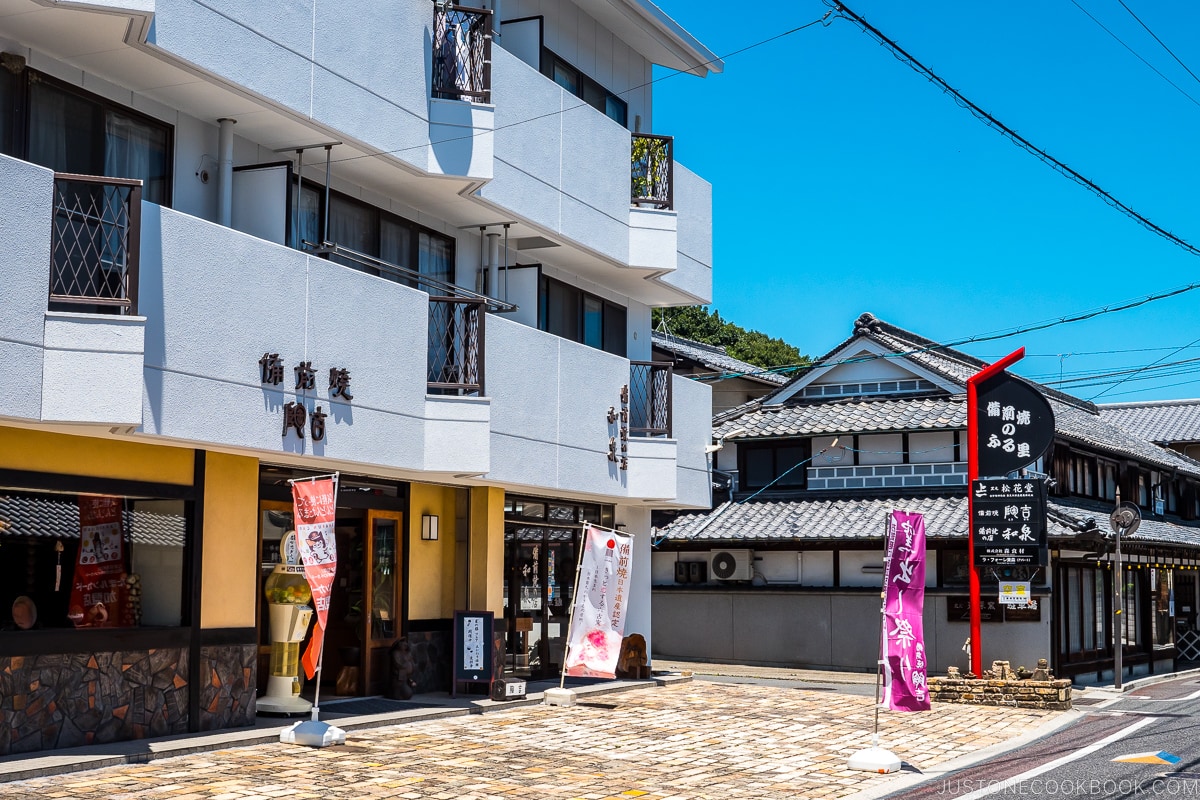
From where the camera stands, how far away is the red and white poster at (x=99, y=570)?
41.3ft

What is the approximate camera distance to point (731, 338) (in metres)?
64.2

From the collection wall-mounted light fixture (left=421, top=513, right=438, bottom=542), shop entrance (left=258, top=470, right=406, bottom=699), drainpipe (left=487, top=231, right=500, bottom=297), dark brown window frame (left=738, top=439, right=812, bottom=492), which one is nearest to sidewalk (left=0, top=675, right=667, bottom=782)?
shop entrance (left=258, top=470, right=406, bottom=699)

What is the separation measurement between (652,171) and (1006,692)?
35.2 feet

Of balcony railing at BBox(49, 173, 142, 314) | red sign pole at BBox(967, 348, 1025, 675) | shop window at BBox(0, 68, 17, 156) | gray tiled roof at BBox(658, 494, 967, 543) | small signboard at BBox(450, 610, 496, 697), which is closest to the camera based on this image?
balcony railing at BBox(49, 173, 142, 314)

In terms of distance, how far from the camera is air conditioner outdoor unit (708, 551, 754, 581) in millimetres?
29953

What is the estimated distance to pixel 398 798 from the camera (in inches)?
425

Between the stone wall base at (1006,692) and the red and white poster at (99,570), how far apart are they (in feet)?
45.8

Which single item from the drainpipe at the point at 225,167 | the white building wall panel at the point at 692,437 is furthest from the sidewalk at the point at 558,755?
the drainpipe at the point at 225,167

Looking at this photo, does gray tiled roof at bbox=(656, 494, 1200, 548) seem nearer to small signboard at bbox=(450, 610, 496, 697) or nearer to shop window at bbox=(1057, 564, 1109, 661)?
shop window at bbox=(1057, 564, 1109, 661)

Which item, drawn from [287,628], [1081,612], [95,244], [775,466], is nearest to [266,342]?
[95,244]

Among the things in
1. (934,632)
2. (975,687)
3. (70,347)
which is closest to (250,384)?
(70,347)

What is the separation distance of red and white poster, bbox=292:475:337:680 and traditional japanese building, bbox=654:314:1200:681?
16.4m

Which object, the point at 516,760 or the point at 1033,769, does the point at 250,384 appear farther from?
the point at 1033,769

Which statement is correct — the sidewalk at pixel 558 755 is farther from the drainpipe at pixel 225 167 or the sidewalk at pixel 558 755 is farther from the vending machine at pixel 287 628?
the drainpipe at pixel 225 167
